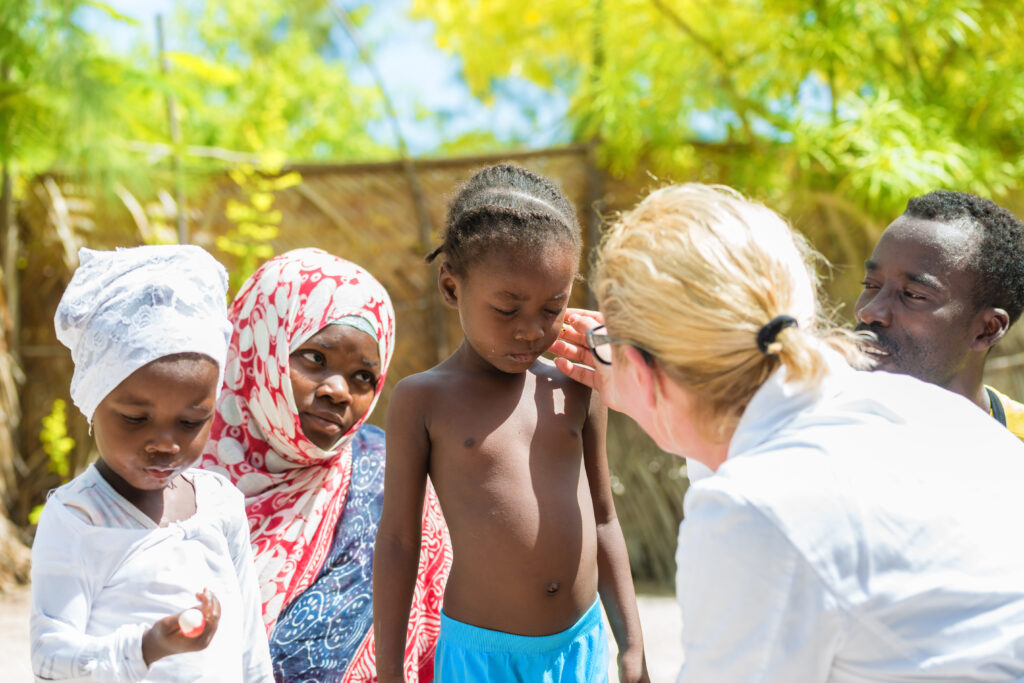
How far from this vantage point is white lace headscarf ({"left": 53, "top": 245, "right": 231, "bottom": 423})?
194cm

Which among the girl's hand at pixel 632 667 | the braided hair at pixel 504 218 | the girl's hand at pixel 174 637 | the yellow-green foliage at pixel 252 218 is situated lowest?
the girl's hand at pixel 632 667

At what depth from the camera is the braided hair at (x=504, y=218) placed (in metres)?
2.32

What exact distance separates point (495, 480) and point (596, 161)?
468 centimetres

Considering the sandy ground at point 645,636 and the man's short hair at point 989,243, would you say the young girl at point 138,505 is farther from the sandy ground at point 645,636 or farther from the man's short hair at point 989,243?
the sandy ground at point 645,636

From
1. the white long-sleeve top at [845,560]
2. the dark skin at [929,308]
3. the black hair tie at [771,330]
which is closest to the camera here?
the white long-sleeve top at [845,560]

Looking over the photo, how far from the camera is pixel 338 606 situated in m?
2.73

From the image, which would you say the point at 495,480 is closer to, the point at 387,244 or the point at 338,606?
the point at 338,606

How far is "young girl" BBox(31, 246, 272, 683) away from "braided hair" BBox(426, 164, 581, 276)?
0.63m

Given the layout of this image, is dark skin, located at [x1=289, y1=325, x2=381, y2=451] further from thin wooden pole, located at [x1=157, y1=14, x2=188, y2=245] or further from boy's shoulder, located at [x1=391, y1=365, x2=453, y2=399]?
thin wooden pole, located at [x1=157, y1=14, x2=188, y2=245]

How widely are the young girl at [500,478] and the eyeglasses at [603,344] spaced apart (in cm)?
23

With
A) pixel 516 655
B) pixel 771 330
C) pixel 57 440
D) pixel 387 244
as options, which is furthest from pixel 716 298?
pixel 57 440

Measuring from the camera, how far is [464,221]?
2.39 meters

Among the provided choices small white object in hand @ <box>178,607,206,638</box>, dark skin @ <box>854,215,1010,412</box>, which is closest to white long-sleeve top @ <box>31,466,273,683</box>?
small white object in hand @ <box>178,607,206,638</box>

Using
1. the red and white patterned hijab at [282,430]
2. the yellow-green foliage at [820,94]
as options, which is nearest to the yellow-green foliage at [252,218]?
the yellow-green foliage at [820,94]
